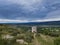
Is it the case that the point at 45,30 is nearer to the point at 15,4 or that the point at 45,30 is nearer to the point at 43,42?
the point at 43,42

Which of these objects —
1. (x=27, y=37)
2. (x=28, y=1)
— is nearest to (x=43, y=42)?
(x=27, y=37)

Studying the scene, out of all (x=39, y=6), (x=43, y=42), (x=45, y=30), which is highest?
(x=39, y=6)

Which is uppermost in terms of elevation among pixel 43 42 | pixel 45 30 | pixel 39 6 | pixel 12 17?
pixel 39 6

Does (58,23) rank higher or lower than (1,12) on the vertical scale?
lower

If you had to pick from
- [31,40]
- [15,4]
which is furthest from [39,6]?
[31,40]

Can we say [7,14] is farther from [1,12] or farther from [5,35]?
[5,35]

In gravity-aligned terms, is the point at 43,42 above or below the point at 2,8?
below
